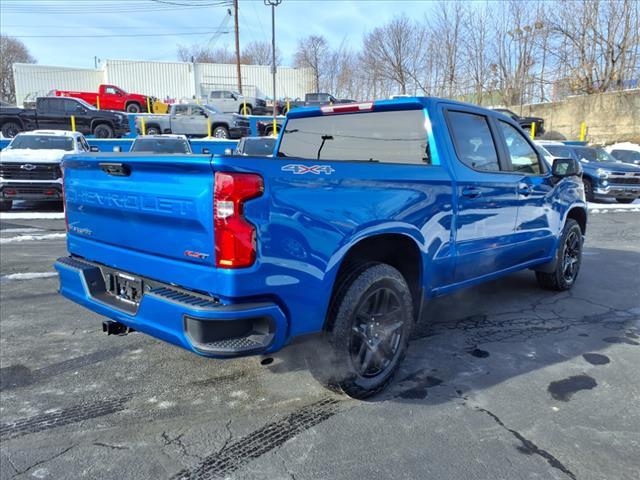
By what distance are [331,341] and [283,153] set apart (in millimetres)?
2278

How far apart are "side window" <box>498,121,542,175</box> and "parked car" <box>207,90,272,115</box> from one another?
29860mm

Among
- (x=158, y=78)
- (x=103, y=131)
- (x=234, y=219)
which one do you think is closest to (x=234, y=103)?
(x=103, y=131)

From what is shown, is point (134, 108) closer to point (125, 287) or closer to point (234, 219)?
point (125, 287)

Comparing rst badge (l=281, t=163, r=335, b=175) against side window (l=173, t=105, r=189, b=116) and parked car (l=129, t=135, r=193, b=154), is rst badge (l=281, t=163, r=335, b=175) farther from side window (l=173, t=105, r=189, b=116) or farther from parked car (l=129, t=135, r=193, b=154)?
side window (l=173, t=105, r=189, b=116)

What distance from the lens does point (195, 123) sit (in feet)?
77.6

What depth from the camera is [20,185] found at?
11.2m

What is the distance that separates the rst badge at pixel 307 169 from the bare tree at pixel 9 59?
265 feet

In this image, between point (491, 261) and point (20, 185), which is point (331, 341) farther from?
point (20, 185)

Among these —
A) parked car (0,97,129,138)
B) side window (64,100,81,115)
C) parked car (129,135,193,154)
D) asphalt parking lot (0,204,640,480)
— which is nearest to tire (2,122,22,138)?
parked car (0,97,129,138)

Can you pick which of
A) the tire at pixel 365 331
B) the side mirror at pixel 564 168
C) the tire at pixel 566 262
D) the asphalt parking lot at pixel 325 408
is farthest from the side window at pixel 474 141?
the tire at pixel 566 262

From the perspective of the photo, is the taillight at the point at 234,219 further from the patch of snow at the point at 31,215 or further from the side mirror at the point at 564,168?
the patch of snow at the point at 31,215

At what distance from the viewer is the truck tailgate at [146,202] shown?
7.91ft

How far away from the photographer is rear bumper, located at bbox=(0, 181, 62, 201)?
11.2 m

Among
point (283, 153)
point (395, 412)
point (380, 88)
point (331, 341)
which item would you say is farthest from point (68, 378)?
point (380, 88)
